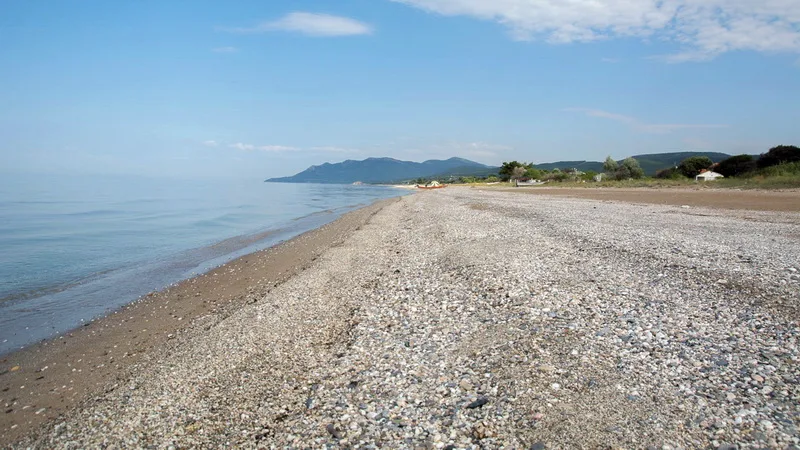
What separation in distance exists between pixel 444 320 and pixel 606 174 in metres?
93.5

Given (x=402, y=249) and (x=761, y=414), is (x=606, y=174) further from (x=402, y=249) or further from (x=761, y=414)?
(x=761, y=414)

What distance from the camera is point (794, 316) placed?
6164mm

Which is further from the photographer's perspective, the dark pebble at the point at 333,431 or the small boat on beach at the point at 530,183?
the small boat on beach at the point at 530,183

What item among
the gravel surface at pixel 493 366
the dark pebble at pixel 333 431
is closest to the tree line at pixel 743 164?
the gravel surface at pixel 493 366

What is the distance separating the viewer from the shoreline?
18.8 feet

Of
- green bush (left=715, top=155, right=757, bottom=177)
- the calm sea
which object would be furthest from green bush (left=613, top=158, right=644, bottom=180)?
the calm sea

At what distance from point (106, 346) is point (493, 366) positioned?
21.6 feet

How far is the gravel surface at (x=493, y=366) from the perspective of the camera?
3.94m

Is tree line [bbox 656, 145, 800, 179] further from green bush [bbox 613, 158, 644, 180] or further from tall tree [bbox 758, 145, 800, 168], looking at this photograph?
green bush [bbox 613, 158, 644, 180]

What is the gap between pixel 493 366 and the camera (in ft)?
16.9

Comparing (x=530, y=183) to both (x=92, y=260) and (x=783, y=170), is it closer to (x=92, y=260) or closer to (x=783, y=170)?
(x=783, y=170)

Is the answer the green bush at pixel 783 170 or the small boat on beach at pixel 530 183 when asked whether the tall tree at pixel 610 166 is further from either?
the green bush at pixel 783 170

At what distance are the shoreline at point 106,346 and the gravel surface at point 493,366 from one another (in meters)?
0.47

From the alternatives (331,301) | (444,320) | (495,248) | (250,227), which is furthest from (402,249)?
(250,227)
